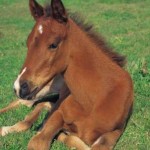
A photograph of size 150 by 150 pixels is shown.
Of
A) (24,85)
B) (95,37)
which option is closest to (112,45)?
(95,37)

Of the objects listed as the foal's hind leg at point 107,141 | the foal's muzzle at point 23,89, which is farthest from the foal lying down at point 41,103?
the foal's muzzle at point 23,89

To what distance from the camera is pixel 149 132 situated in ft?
20.6

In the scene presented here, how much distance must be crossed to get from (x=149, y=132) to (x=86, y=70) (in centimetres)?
142

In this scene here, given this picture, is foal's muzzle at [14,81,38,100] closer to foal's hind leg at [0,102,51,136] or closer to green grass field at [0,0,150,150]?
green grass field at [0,0,150,150]

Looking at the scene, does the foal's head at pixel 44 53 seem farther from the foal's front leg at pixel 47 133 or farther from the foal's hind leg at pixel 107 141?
the foal's hind leg at pixel 107 141

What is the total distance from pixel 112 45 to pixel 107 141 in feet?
5.93

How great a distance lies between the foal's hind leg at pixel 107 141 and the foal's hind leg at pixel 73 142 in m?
0.15

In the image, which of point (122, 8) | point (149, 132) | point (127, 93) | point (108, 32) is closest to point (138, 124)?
point (149, 132)

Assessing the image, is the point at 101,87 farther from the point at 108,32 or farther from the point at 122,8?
the point at 122,8

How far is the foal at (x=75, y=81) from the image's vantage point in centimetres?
508

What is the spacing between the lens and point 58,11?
17.1 ft

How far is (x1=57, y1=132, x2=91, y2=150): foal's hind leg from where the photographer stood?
5555 mm

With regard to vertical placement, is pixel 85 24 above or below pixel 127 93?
above

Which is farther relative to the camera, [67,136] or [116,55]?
[116,55]
